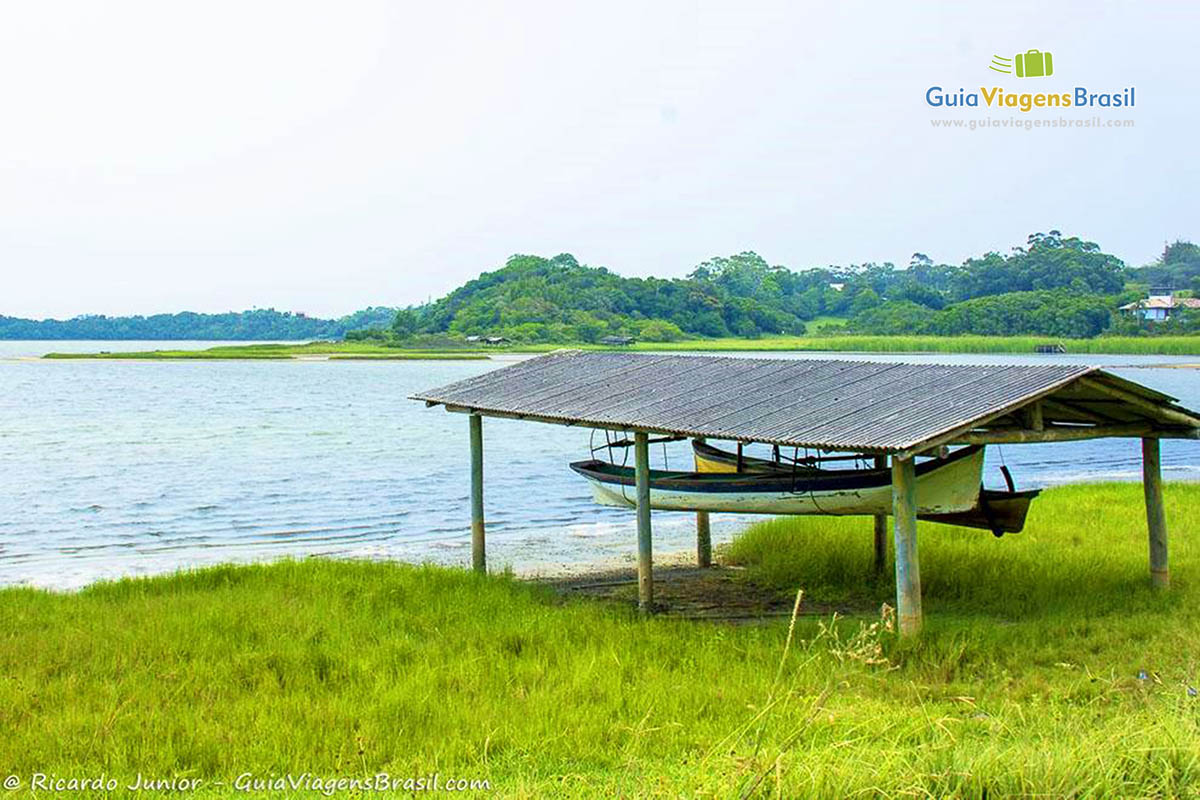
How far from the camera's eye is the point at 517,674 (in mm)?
9469

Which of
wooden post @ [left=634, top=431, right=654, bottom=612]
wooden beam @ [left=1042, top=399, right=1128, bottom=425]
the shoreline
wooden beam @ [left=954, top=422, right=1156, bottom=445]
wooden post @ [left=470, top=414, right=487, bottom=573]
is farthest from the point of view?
the shoreline

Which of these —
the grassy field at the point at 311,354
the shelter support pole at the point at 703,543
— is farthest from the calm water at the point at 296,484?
the grassy field at the point at 311,354

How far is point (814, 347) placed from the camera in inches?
3782

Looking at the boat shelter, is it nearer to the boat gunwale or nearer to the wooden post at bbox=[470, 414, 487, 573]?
the wooden post at bbox=[470, 414, 487, 573]

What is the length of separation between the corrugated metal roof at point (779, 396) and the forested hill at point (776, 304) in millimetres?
86480

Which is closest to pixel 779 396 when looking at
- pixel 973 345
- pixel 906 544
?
pixel 906 544

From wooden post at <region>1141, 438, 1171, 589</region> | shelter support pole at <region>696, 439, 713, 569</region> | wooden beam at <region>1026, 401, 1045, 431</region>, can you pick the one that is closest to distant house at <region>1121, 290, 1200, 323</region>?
shelter support pole at <region>696, 439, 713, 569</region>

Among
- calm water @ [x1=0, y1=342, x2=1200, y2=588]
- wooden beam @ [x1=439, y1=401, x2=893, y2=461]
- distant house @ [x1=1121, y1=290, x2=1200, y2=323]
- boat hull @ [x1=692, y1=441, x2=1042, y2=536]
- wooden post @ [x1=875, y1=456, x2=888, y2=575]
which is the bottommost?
calm water @ [x1=0, y1=342, x2=1200, y2=588]

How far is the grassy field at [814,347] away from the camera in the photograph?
83938 mm

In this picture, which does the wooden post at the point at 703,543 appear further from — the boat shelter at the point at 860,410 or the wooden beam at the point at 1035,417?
the wooden beam at the point at 1035,417

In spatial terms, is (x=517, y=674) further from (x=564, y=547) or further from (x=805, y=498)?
(x=564, y=547)

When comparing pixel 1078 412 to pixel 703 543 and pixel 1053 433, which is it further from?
pixel 703 543

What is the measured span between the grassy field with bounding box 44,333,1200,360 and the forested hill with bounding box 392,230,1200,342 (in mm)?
2786

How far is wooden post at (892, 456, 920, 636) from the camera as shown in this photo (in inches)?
409
